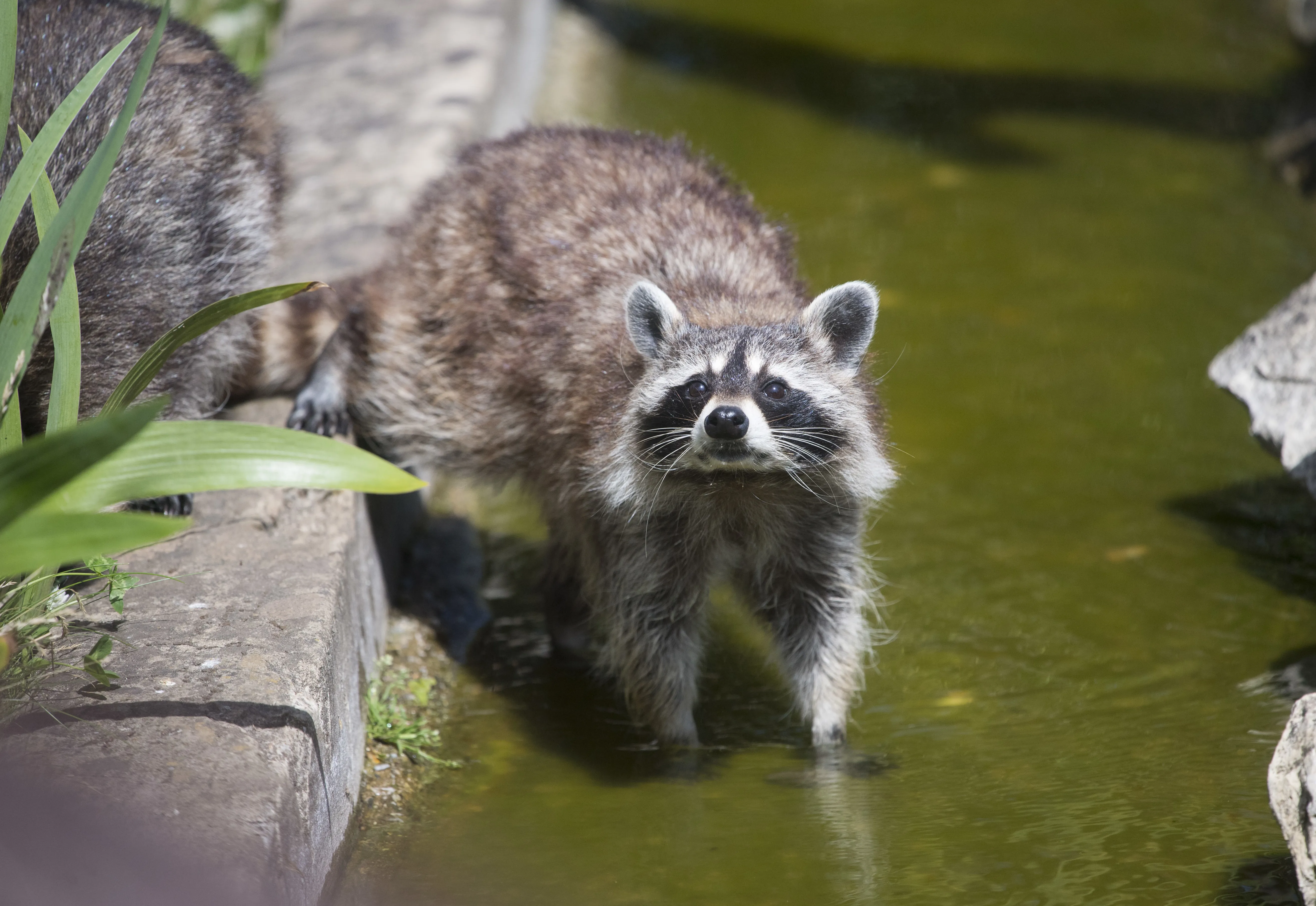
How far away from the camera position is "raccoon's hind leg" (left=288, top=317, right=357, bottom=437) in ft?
13.8

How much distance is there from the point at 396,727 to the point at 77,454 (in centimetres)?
155

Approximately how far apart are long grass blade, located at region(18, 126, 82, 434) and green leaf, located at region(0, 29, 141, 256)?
8 cm

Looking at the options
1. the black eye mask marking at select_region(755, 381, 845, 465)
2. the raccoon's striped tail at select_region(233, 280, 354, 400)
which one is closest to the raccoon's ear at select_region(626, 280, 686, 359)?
the black eye mask marking at select_region(755, 381, 845, 465)

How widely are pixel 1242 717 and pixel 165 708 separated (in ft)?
8.00

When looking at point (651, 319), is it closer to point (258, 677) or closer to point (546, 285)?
point (546, 285)

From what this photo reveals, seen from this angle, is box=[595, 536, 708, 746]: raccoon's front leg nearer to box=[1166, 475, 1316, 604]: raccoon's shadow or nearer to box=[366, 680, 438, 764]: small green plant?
box=[366, 680, 438, 764]: small green plant

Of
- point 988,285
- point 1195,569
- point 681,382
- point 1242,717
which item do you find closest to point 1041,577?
point 1195,569

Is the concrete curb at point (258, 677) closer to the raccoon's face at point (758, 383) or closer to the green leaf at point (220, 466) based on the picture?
the green leaf at point (220, 466)

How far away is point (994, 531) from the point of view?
4.20m

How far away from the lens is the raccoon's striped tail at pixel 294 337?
437 cm

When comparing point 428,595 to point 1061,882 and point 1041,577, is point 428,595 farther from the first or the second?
point 1061,882

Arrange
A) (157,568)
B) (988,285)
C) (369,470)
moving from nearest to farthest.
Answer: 1. (369,470)
2. (157,568)
3. (988,285)

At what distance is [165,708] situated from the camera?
2.64m

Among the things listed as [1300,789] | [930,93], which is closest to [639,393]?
[1300,789]
